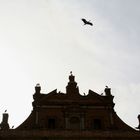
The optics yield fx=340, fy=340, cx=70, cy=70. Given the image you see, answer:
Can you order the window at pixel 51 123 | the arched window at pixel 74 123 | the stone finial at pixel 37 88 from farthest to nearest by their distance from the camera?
the stone finial at pixel 37 88
the window at pixel 51 123
the arched window at pixel 74 123

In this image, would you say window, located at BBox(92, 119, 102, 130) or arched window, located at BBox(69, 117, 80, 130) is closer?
arched window, located at BBox(69, 117, 80, 130)

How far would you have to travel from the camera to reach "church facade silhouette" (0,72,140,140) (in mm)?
30250

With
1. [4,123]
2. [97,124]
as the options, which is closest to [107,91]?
[97,124]

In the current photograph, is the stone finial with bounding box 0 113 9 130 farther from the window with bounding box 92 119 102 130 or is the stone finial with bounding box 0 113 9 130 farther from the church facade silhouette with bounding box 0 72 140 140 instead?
the window with bounding box 92 119 102 130

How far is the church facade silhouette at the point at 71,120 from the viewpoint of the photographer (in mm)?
30250

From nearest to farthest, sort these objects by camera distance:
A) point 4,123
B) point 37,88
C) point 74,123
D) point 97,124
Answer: point 4,123 → point 74,123 → point 97,124 → point 37,88

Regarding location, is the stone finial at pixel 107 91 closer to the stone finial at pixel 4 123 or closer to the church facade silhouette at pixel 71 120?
the church facade silhouette at pixel 71 120

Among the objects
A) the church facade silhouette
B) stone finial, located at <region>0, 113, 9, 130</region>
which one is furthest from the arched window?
stone finial, located at <region>0, 113, 9, 130</region>

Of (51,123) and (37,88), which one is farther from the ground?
(37,88)

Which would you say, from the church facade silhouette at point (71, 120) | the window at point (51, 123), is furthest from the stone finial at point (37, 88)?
the window at point (51, 123)

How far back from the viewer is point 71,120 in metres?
32.1

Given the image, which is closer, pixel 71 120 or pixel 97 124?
pixel 71 120

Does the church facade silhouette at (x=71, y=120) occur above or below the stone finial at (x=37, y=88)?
below

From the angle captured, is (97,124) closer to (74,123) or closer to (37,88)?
(74,123)
